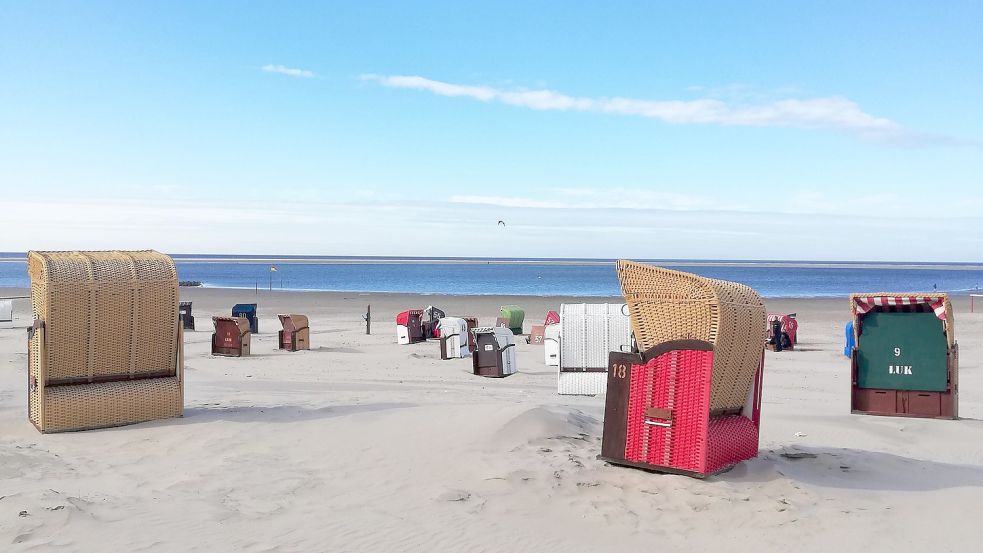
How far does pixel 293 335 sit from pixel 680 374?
1747cm

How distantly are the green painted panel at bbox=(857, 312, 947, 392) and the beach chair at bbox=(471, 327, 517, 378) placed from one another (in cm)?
806

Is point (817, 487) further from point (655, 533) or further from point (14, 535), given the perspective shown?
point (14, 535)

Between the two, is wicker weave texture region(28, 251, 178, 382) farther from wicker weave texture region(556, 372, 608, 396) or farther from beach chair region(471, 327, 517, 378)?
beach chair region(471, 327, 517, 378)

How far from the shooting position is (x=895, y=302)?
44.0 feet

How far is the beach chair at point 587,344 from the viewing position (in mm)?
16078

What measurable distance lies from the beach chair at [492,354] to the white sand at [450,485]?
5.44m

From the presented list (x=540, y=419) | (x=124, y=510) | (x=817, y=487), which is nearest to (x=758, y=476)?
(x=817, y=487)

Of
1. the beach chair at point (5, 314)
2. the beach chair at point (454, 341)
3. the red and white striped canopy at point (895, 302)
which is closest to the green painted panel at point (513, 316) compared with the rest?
the beach chair at point (454, 341)

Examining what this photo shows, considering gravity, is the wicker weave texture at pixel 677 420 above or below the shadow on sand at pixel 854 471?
above

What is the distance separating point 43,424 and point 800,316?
1642 inches

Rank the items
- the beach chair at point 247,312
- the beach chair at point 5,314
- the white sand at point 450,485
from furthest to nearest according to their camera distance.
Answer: the beach chair at point 5,314, the beach chair at point 247,312, the white sand at point 450,485

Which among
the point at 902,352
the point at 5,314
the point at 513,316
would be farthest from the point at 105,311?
the point at 5,314

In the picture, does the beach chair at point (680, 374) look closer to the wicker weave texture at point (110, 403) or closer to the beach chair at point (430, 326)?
the wicker weave texture at point (110, 403)

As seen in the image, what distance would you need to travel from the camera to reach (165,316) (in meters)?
11.0
